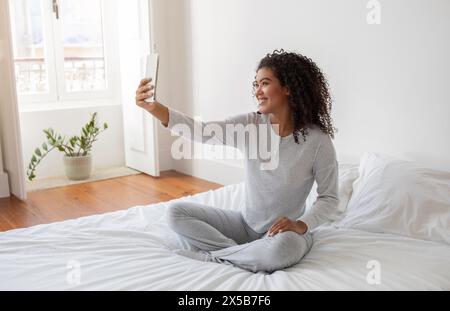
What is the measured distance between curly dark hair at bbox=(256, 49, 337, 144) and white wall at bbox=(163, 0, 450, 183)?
2.42 feet

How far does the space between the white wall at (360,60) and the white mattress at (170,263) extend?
745 mm

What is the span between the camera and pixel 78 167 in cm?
398

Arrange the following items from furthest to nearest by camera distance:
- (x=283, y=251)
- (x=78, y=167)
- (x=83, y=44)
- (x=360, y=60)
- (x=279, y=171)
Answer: (x=83, y=44), (x=78, y=167), (x=360, y=60), (x=279, y=171), (x=283, y=251)

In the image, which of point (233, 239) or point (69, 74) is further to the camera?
point (69, 74)

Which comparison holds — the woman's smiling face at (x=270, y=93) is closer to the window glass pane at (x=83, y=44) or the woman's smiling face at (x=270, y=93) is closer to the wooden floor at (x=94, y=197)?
the wooden floor at (x=94, y=197)

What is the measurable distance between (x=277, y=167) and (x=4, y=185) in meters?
2.43

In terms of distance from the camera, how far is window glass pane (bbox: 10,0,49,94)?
13.4 ft

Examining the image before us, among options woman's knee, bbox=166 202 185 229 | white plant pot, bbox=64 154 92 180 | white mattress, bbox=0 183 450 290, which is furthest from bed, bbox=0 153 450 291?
white plant pot, bbox=64 154 92 180

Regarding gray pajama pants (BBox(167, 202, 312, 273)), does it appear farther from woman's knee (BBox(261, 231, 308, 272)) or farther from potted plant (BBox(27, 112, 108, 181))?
potted plant (BBox(27, 112, 108, 181))

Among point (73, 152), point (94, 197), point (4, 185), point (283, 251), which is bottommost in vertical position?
point (94, 197)

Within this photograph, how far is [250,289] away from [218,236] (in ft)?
1.31

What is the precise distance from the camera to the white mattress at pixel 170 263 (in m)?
1.48

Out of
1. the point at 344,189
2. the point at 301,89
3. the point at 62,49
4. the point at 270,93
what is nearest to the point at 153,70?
the point at 270,93

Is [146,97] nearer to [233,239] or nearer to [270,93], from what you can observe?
[270,93]
